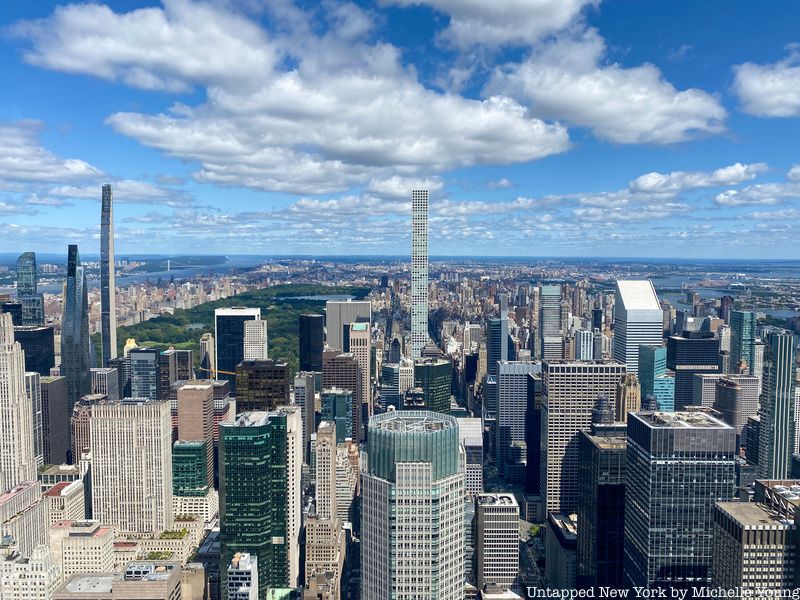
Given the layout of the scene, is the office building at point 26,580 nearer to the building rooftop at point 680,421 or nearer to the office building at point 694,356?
the building rooftop at point 680,421

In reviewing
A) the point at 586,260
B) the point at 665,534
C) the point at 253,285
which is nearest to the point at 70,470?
the point at 665,534

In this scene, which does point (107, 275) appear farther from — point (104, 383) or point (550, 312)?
point (550, 312)

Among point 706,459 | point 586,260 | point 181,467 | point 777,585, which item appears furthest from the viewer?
point 586,260

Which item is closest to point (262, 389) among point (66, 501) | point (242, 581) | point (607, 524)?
point (66, 501)

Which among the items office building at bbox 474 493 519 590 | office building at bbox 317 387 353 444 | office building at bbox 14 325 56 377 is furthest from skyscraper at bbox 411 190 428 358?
office building at bbox 474 493 519 590

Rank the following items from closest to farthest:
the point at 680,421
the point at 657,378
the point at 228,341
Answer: the point at 680,421, the point at 657,378, the point at 228,341

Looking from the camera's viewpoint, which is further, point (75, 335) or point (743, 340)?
point (743, 340)

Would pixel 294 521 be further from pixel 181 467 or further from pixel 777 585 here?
pixel 777 585
